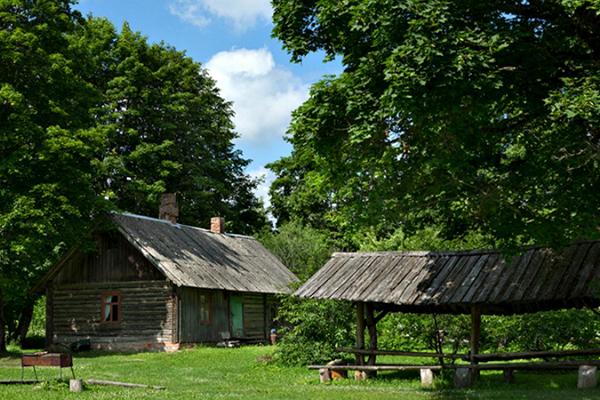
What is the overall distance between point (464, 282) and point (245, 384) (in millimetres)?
5866

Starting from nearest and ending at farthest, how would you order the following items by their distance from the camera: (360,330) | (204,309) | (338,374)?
(338,374) < (360,330) < (204,309)

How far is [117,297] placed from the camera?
1277 inches

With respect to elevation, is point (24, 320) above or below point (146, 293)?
below

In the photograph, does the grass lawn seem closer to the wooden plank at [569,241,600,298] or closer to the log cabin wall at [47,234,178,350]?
the wooden plank at [569,241,600,298]

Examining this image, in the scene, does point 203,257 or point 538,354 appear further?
point 203,257

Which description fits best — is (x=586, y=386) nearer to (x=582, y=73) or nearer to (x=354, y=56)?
(x=582, y=73)

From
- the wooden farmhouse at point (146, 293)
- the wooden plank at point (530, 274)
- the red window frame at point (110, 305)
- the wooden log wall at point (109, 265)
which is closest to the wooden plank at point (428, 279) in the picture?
the wooden plank at point (530, 274)

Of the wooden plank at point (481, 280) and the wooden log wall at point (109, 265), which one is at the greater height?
the wooden log wall at point (109, 265)

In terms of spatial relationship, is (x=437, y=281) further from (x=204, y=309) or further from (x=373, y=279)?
(x=204, y=309)

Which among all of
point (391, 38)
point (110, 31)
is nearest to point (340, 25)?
point (391, 38)

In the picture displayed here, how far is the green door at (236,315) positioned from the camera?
114 feet

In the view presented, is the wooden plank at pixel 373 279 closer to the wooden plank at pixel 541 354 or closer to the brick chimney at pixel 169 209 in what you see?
the wooden plank at pixel 541 354

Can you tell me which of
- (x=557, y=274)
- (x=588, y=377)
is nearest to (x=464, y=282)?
(x=557, y=274)

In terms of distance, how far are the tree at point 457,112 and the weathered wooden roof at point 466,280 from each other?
2.00 meters
